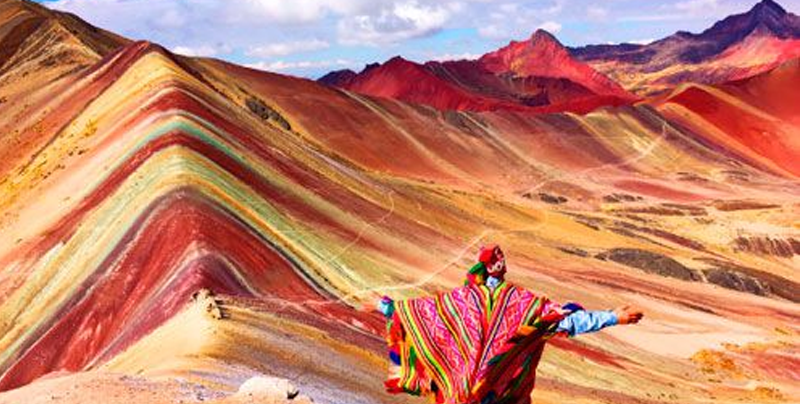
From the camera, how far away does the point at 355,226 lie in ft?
113

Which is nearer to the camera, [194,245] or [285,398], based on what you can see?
[285,398]

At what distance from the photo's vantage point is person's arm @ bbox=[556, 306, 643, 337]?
6.63m

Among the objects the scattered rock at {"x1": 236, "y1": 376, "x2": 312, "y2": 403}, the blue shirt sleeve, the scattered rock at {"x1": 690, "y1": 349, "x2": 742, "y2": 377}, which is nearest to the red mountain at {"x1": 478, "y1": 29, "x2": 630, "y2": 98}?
the scattered rock at {"x1": 690, "y1": 349, "x2": 742, "y2": 377}

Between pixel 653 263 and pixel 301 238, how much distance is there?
26914 millimetres

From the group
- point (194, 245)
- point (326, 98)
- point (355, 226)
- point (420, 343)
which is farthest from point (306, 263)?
point (326, 98)

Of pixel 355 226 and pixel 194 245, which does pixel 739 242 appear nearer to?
pixel 355 226

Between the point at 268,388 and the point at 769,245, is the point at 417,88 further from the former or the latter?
the point at 268,388

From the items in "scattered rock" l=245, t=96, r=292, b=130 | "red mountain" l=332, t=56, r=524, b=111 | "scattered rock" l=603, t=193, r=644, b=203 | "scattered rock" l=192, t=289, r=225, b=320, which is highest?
"red mountain" l=332, t=56, r=524, b=111

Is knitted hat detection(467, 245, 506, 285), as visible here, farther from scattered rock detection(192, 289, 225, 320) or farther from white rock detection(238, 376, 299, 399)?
scattered rock detection(192, 289, 225, 320)

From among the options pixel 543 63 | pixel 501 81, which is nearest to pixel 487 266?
pixel 501 81

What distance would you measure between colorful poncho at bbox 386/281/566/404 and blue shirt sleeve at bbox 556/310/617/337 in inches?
3.2

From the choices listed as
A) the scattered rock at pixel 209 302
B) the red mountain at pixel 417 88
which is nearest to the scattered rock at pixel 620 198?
the red mountain at pixel 417 88

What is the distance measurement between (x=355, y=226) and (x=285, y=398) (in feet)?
80.2

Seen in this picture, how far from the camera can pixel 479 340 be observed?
270 inches
